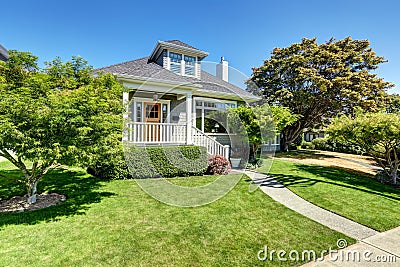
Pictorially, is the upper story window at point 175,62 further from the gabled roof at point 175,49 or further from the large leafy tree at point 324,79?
the large leafy tree at point 324,79

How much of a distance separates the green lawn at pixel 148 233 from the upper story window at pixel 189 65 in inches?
361

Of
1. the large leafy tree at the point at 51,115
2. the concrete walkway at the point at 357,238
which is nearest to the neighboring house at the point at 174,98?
Result: the large leafy tree at the point at 51,115

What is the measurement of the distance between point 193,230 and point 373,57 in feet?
70.6

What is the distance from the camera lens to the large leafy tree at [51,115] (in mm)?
3818

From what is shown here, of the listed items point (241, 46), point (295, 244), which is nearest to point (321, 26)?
point (241, 46)

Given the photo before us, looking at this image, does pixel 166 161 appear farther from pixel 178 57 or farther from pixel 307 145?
pixel 307 145

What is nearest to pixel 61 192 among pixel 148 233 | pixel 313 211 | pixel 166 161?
pixel 166 161

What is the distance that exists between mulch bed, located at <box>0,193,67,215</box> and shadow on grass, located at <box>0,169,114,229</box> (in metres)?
0.21

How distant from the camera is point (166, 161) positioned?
8.03 m

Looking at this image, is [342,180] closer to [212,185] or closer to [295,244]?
[212,185]

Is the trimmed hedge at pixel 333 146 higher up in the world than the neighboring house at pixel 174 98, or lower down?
lower down

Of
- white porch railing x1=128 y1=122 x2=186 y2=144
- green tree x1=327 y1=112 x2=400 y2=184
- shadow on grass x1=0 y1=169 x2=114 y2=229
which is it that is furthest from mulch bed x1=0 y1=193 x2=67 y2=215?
green tree x1=327 y1=112 x2=400 y2=184

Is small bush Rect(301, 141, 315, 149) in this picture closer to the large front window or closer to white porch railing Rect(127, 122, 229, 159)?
the large front window

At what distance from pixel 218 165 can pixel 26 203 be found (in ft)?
20.2
